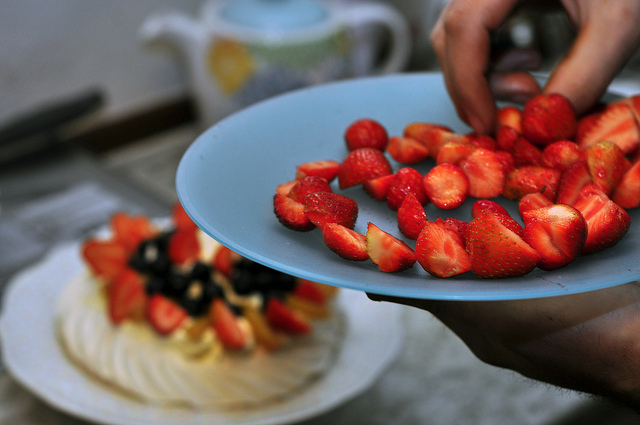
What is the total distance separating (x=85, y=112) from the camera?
1.34 meters

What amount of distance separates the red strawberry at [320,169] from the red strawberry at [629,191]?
21 cm

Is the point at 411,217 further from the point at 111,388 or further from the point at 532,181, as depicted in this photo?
the point at 111,388

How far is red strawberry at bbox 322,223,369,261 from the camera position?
1.35 ft

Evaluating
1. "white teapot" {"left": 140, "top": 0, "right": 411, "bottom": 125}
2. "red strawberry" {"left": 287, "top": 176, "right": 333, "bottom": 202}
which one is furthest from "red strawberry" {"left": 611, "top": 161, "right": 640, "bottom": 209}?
"white teapot" {"left": 140, "top": 0, "right": 411, "bottom": 125}

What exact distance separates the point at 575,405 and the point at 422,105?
42 cm

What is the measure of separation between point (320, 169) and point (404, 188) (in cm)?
7

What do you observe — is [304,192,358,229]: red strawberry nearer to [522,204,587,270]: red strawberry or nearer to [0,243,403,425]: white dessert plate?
[522,204,587,270]: red strawberry

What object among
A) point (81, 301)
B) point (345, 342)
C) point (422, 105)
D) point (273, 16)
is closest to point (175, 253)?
point (81, 301)

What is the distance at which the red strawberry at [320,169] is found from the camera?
1.67 ft

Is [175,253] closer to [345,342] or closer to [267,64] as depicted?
[345,342]

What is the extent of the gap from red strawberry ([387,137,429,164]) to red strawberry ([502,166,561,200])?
0.24ft

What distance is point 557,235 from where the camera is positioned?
40 cm

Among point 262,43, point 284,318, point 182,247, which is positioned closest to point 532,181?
point 284,318

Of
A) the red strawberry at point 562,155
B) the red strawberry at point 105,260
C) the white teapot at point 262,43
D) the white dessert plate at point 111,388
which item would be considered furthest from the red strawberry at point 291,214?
the white teapot at point 262,43
